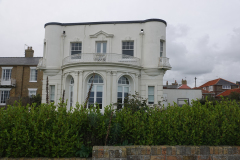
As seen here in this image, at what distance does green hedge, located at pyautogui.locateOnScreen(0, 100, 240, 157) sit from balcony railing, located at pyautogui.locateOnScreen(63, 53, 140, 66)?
9699 millimetres

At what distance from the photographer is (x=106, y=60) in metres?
14.2

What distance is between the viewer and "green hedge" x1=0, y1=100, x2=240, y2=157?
4020 mm

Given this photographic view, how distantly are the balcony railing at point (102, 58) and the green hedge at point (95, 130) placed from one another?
9.70 meters

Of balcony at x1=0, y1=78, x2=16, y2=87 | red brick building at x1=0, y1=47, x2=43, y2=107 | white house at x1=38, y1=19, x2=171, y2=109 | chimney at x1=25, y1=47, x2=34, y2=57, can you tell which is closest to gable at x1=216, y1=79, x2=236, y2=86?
white house at x1=38, y1=19, x2=171, y2=109

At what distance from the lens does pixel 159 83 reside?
15516mm

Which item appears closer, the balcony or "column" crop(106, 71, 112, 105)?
"column" crop(106, 71, 112, 105)

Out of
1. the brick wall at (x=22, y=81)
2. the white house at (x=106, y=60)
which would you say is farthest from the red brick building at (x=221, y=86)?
the brick wall at (x=22, y=81)

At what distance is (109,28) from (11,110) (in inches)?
513

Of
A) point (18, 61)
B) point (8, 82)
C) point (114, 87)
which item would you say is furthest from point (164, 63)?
point (8, 82)

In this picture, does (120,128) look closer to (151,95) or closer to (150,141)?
(150,141)

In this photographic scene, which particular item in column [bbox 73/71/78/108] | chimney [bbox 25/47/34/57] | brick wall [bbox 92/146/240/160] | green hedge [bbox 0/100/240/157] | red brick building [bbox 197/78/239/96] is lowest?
brick wall [bbox 92/146/240/160]

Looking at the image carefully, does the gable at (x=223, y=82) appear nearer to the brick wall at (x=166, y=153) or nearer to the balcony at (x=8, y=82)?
the balcony at (x=8, y=82)

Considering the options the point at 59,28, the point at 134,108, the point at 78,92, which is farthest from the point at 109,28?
the point at 134,108

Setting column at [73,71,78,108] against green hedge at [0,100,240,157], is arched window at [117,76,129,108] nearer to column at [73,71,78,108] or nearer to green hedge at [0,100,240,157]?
column at [73,71,78,108]
